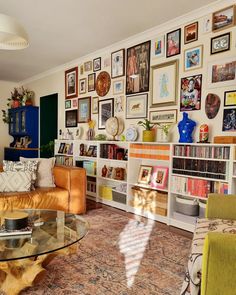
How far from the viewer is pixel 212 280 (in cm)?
112

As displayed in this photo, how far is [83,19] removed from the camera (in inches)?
133

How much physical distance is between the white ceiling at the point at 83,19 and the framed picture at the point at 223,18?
184 millimetres

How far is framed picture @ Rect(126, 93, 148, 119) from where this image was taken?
384 centimetres

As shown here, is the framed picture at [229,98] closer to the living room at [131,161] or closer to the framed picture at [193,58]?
the living room at [131,161]

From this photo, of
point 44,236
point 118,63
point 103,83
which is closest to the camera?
point 44,236

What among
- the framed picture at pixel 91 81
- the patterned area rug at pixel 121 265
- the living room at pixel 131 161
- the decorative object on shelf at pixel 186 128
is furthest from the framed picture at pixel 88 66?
the patterned area rug at pixel 121 265

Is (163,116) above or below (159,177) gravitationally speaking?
above

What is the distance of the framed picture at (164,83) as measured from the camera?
343 cm

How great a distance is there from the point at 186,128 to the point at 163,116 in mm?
528

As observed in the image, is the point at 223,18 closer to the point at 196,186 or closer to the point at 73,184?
the point at 196,186

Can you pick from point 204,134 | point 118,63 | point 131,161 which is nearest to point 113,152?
point 131,161

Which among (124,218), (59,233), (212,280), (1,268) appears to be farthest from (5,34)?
(124,218)

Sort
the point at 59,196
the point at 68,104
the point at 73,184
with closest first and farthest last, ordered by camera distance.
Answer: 1. the point at 59,196
2. the point at 73,184
3. the point at 68,104

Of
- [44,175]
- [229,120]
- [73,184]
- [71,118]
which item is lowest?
[73,184]
